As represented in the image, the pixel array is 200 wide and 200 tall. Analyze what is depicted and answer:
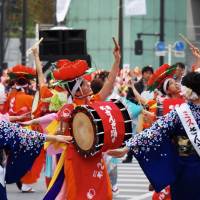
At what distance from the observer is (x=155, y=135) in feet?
26.5

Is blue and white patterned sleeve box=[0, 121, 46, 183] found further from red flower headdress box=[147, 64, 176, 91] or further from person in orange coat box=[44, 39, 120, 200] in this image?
red flower headdress box=[147, 64, 176, 91]

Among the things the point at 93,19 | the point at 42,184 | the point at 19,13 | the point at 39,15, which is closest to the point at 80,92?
the point at 42,184

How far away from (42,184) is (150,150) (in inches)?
286

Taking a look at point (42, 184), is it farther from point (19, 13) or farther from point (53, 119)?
point (19, 13)

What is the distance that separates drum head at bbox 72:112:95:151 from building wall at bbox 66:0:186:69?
141 ft

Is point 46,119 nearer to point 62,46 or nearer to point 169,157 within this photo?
point 169,157

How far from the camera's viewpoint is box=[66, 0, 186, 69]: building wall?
52719 mm

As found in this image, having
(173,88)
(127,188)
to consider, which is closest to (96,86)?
(173,88)

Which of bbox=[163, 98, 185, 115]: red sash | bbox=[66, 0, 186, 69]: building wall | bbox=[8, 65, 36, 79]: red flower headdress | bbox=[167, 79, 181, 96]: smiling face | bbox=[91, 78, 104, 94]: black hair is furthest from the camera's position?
bbox=[66, 0, 186, 69]: building wall

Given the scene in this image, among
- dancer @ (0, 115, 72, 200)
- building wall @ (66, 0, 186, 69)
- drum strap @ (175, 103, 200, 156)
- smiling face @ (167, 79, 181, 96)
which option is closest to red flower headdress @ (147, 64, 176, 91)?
smiling face @ (167, 79, 181, 96)

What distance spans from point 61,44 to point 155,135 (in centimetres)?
1479

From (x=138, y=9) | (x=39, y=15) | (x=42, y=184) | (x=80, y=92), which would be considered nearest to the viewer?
(x=80, y=92)

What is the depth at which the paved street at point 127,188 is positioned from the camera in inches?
529

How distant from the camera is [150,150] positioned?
816 cm
